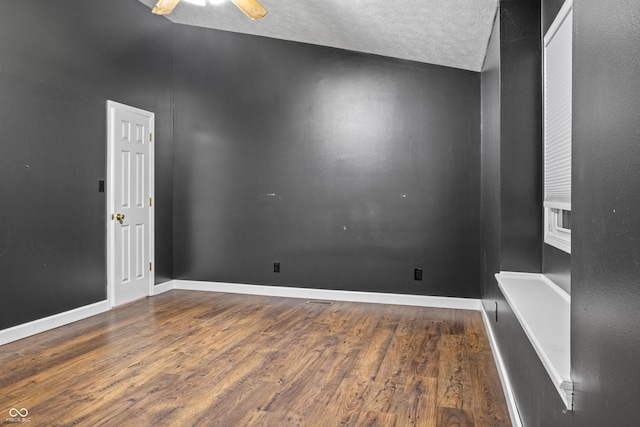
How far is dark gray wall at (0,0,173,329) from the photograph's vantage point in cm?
382

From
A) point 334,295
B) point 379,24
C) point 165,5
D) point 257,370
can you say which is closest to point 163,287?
point 334,295

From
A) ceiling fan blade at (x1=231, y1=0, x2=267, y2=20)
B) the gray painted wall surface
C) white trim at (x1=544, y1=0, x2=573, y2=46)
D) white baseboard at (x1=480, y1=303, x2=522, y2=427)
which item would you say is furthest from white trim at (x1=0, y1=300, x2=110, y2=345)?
white trim at (x1=544, y1=0, x2=573, y2=46)

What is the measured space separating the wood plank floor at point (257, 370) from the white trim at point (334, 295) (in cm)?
27

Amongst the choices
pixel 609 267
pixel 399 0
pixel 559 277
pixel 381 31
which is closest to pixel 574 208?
pixel 609 267

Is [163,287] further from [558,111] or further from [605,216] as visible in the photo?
[605,216]

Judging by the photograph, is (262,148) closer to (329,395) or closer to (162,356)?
(162,356)

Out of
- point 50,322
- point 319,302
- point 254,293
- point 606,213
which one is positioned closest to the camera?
point 606,213

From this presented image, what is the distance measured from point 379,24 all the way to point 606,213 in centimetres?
362

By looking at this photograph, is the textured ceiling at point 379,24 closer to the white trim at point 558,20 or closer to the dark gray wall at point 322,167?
the dark gray wall at point 322,167

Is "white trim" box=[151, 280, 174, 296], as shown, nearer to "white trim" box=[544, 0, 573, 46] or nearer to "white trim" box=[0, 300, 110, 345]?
"white trim" box=[0, 300, 110, 345]

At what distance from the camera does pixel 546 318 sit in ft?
6.82

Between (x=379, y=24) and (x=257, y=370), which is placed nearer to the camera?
(x=257, y=370)

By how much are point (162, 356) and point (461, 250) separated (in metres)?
3.14

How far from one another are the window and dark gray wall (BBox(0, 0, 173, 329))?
389cm
